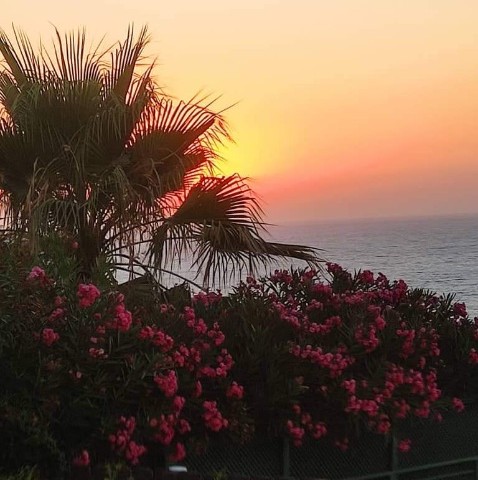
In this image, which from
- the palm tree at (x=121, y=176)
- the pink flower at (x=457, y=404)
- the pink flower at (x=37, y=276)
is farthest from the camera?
the palm tree at (x=121, y=176)

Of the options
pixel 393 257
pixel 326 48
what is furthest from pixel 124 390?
pixel 393 257

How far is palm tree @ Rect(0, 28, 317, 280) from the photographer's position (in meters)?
7.18

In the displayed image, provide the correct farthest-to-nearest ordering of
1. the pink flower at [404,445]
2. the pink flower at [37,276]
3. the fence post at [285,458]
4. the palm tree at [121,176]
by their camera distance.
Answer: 1. the palm tree at [121,176]
2. the pink flower at [404,445]
3. the fence post at [285,458]
4. the pink flower at [37,276]

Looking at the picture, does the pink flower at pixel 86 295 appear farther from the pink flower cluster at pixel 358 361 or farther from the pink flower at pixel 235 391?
the pink flower cluster at pixel 358 361

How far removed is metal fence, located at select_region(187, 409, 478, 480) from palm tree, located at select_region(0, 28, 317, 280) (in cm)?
250

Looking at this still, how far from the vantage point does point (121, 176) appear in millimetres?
6992

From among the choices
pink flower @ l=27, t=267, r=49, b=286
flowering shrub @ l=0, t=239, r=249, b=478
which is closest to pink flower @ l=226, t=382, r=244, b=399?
flowering shrub @ l=0, t=239, r=249, b=478

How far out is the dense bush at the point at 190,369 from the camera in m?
4.02

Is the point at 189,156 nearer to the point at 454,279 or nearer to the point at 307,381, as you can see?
the point at 307,381

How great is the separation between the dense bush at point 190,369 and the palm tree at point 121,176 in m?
1.47

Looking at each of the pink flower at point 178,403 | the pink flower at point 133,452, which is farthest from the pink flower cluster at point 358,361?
the pink flower at point 133,452

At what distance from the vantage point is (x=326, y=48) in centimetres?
1445

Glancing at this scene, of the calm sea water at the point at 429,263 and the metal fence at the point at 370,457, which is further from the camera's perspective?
the calm sea water at the point at 429,263

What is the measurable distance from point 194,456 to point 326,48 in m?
11.3
